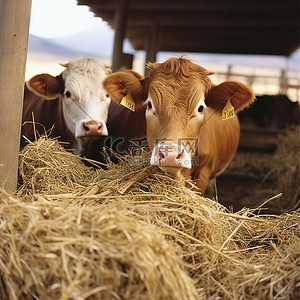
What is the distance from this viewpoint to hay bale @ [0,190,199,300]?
1.63 metres

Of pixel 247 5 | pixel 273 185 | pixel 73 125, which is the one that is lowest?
pixel 273 185

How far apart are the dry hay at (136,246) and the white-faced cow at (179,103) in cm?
29

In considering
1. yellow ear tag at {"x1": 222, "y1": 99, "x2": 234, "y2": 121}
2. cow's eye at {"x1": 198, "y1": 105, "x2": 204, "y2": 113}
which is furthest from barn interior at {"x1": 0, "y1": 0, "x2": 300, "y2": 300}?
yellow ear tag at {"x1": 222, "y1": 99, "x2": 234, "y2": 121}

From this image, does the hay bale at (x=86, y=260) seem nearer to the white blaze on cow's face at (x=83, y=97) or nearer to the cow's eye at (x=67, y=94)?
the white blaze on cow's face at (x=83, y=97)

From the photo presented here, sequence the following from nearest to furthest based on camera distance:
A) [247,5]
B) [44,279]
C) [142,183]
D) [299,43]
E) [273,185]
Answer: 1. [44,279]
2. [142,183]
3. [273,185]
4. [247,5]
5. [299,43]

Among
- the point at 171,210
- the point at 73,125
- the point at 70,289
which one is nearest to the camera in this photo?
the point at 70,289

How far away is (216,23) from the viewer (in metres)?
8.94

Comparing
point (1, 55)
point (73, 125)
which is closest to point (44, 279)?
point (1, 55)

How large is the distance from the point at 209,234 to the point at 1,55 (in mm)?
2059

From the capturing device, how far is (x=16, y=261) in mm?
1729

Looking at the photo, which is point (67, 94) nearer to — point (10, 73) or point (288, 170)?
point (10, 73)

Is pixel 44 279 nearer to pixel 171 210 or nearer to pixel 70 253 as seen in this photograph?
pixel 70 253

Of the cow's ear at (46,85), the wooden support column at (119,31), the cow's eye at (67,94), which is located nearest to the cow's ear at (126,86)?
the cow's eye at (67,94)

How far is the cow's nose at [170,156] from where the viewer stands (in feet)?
8.23
